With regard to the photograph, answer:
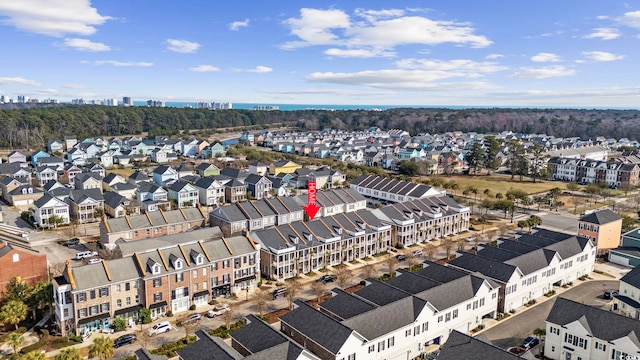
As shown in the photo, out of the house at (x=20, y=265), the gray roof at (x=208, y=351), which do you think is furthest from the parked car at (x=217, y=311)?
the house at (x=20, y=265)

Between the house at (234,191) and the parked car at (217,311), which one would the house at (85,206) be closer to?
the house at (234,191)

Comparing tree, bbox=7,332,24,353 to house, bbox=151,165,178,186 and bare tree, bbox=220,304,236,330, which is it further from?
house, bbox=151,165,178,186

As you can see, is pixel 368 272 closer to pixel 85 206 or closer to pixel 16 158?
pixel 85 206

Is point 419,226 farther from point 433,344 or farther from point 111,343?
point 111,343

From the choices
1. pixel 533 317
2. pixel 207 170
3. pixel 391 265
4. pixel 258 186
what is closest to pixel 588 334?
pixel 533 317

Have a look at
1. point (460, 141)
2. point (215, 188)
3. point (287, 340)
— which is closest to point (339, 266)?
point (287, 340)
